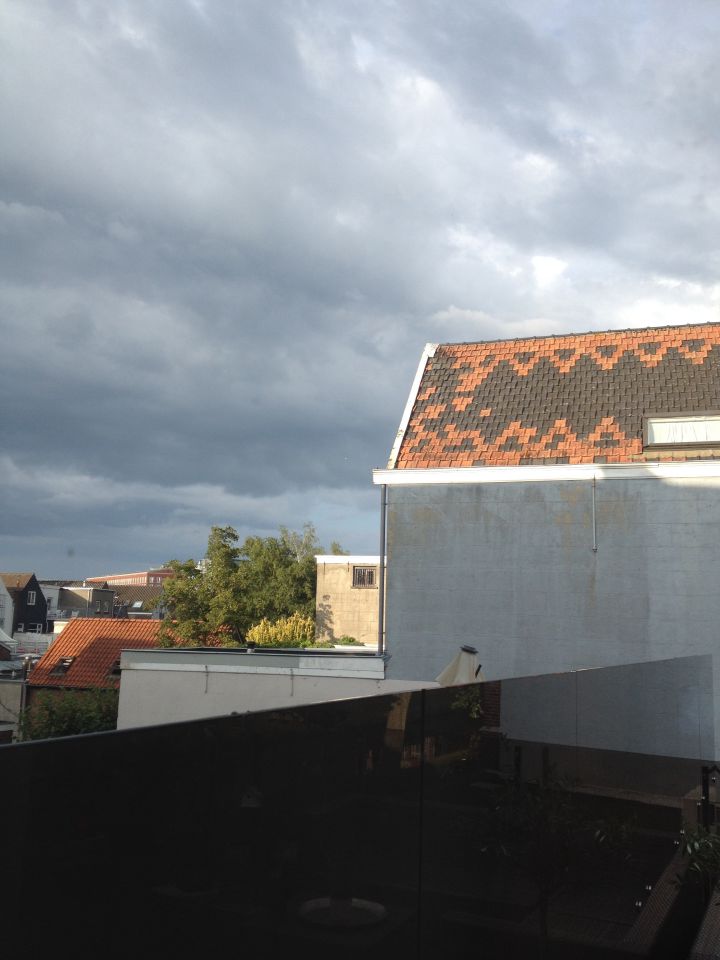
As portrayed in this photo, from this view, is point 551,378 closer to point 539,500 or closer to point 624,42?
point 539,500

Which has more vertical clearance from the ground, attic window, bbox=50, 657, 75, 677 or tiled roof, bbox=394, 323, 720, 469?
tiled roof, bbox=394, 323, 720, 469

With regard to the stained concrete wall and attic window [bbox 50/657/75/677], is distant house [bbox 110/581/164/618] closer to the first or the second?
attic window [bbox 50/657/75/677]

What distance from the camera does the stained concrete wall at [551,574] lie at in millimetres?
16969

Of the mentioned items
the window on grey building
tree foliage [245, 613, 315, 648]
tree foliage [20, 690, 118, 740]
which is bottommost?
tree foliage [20, 690, 118, 740]

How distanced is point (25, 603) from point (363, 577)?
53.5 m

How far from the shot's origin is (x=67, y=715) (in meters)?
27.8

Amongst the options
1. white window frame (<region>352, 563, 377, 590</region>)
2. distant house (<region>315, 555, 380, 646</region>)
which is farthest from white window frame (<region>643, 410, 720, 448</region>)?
white window frame (<region>352, 563, 377, 590</region>)

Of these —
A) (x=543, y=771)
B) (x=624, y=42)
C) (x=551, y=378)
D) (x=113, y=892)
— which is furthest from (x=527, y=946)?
(x=551, y=378)

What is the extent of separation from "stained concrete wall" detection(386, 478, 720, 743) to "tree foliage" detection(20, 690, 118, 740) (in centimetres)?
1360

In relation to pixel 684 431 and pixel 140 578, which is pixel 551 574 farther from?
pixel 140 578

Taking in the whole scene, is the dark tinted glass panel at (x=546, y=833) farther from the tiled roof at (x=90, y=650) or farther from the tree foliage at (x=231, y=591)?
the tree foliage at (x=231, y=591)

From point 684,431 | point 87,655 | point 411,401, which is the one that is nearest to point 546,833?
point 684,431

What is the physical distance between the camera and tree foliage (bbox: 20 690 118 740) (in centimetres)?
2780

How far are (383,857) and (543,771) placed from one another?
7.56 ft
